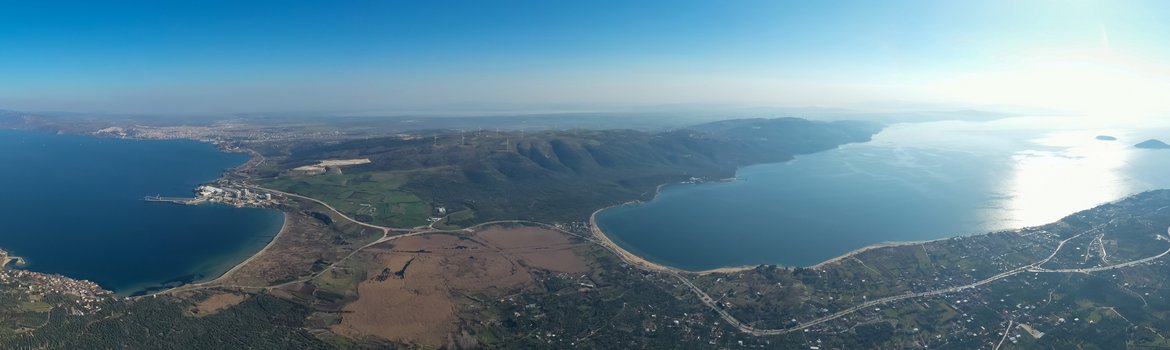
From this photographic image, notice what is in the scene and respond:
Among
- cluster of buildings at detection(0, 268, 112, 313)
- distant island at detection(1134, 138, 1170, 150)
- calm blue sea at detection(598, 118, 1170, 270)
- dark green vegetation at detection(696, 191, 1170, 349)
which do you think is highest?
distant island at detection(1134, 138, 1170, 150)

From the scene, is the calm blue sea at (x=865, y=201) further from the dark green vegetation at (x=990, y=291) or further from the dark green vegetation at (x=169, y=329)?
the dark green vegetation at (x=169, y=329)

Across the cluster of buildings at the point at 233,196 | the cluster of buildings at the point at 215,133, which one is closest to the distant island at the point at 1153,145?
the cluster of buildings at the point at 233,196

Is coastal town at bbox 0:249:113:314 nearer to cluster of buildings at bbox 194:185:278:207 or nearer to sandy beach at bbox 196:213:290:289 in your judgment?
sandy beach at bbox 196:213:290:289

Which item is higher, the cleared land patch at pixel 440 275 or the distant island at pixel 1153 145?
the distant island at pixel 1153 145

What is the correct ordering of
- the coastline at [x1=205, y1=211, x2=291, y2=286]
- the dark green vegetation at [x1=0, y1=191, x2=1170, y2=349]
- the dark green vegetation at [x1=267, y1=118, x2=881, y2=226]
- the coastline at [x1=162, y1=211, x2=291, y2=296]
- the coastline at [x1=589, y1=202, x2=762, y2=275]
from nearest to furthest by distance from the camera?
1. the dark green vegetation at [x1=0, y1=191, x2=1170, y2=349]
2. the coastline at [x1=162, y1=211, x2=291, y2=296]
3. the coastline at [x1=205, y1=211, x2=291, y2=286]
4. the coastline at [x1=589, y1=202, x2=762, y2=275]
5. the dark green vegetation at [x1=267, y1=118, x2=881, y2=226]

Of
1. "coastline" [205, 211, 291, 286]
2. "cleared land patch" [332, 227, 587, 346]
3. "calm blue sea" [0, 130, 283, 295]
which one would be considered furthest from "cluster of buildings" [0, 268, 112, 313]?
"cleared land patch" [332, 227, 587, 346]
